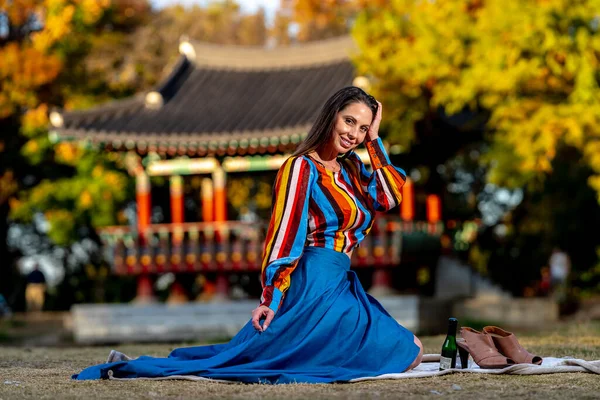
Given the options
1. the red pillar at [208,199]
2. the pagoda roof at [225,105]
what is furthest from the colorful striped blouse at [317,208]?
Answer: the red pillar at [208,199]

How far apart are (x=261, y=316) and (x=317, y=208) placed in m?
0.68

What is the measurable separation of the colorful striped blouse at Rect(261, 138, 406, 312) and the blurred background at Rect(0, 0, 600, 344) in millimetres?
9952

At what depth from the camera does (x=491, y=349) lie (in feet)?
21.7

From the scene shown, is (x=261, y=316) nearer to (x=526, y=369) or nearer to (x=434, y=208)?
(x=526, y=369)

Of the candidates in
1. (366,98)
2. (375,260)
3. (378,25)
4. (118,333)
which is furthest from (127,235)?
(366,98)

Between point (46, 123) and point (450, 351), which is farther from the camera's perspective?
point (46, 123)

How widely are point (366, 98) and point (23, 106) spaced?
63.3 ft

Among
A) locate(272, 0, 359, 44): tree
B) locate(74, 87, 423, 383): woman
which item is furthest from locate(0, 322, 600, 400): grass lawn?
locate(272, 0, 359, 44): tree

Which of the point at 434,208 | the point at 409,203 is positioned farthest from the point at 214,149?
the point at 434,208

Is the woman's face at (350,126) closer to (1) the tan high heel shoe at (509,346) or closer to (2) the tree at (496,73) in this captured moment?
(1) the tan high heel shoe at (509,346)

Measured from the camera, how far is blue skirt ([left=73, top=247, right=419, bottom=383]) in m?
6.12

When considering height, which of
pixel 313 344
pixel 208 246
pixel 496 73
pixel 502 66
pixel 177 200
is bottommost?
pixel 313 344

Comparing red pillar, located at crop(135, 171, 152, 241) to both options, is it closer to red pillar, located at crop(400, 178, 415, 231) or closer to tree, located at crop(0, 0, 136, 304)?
tree, located at crop(0, 0, 136, 304)

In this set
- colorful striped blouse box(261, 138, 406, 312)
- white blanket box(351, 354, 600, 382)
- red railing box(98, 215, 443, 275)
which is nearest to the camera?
colorful striped blouse box(261, 138, 406, 312)
